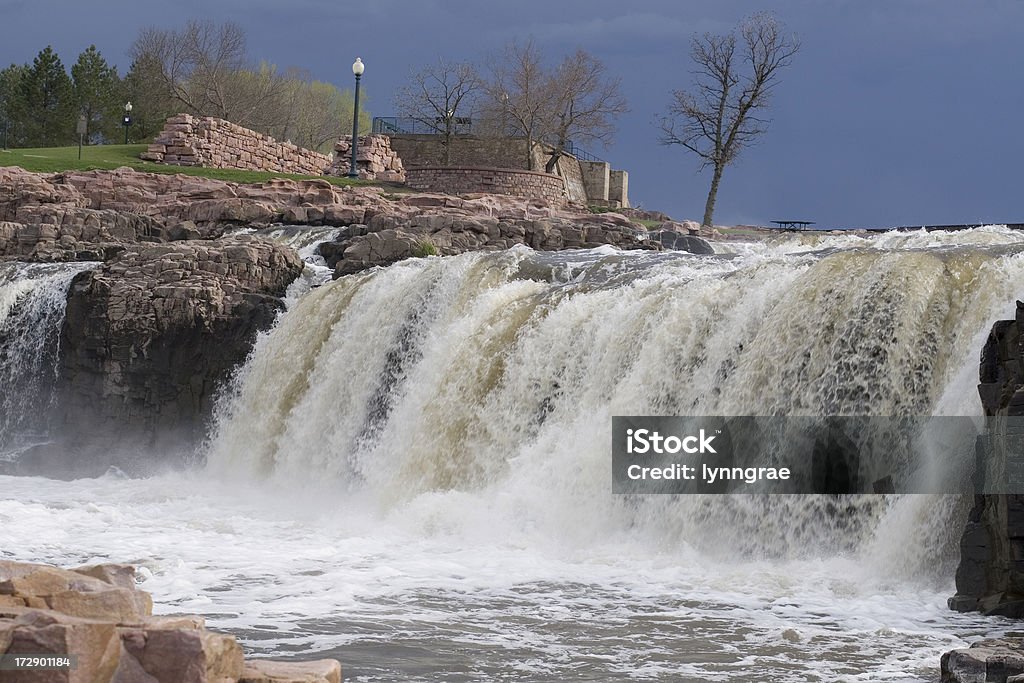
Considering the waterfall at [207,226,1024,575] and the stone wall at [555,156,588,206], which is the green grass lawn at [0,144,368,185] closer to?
the stone wall at [555,156,588,206]

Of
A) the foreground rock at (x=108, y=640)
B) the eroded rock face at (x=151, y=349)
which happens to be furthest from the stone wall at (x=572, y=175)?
the foreground rock at (x=108, y=640)

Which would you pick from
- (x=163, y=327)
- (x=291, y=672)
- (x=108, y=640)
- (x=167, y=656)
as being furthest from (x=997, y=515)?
(x=163, y=327)

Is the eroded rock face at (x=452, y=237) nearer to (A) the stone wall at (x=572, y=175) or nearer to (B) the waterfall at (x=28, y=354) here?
(B) the waterfall at (x=28, y=354)

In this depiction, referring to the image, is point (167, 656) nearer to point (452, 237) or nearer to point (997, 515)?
point (997, 515)

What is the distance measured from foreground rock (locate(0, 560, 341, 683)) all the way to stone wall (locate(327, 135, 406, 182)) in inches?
1527

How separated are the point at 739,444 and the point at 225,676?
7520mm

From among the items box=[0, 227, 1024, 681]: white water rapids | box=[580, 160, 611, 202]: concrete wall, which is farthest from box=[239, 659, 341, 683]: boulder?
box=[580, 160, 611, 202]: concrete wall

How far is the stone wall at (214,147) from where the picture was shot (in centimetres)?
4209

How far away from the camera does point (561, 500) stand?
12.6 meters

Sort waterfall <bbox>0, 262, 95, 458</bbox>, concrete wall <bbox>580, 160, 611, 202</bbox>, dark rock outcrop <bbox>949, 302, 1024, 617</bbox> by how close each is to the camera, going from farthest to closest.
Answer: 1. concrete wall <bbox>580, 160, 611, 202</bbox>
2. waterfall <bbox>0, 262, 95, 458</bbox>
3. dark rock outcrop <bbox>949, 302, 1024, 617</bbox>

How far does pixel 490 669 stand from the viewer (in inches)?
301

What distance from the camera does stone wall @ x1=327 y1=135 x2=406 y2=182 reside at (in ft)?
147

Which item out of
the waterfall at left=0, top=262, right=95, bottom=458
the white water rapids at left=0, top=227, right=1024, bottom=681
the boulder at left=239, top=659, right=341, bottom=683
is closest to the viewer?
the boulder at left=239, top=659, right=341, bottom=683

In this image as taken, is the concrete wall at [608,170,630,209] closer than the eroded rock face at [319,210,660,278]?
No
